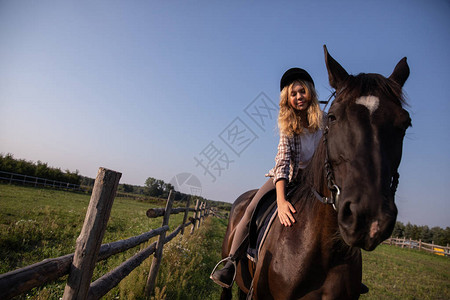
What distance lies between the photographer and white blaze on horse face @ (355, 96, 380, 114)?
1.36 metres

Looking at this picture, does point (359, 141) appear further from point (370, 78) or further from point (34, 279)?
point (34, 279)

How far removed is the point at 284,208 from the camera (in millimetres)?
2061

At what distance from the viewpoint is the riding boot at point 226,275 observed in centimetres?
253

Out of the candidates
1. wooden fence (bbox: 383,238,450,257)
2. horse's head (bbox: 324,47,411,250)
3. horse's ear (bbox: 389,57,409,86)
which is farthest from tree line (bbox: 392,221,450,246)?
horse's head (bbox: 324,47,411,250)

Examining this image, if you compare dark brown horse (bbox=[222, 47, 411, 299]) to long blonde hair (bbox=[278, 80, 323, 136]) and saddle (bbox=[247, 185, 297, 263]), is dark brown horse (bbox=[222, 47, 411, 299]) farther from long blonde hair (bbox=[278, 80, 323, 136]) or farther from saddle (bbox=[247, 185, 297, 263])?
long blonde hair (bbox=[278, 80, 323, 136])

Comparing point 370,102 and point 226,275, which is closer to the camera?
point 370,102

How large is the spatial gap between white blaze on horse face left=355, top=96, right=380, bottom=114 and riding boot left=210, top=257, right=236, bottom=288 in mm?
2208

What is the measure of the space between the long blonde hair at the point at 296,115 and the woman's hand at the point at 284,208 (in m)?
0.60

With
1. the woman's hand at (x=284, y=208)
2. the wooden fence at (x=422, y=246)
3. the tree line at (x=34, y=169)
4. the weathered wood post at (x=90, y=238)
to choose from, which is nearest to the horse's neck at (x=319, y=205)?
the woman's hand at (x=284, y=208)

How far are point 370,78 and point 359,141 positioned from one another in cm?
59

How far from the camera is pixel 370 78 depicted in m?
1.55

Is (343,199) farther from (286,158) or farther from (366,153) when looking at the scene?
(286,158)

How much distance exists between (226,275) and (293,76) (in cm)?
254

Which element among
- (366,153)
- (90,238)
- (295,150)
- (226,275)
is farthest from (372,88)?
(226,275)
